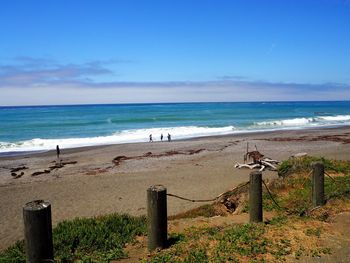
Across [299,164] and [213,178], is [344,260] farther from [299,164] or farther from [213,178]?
[213,178]

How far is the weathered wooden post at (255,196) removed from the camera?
632 cm

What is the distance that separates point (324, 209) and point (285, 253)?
257 centimetres

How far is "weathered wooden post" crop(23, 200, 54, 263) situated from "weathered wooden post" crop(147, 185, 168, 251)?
1558 mm

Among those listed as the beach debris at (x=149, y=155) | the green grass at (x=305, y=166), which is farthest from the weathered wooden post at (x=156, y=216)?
the beach debris at (x=149, y=155)

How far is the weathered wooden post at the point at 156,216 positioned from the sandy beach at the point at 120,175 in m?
5.97

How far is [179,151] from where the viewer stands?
26.3 metres

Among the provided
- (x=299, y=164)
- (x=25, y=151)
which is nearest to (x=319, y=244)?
(x=299, y=164)

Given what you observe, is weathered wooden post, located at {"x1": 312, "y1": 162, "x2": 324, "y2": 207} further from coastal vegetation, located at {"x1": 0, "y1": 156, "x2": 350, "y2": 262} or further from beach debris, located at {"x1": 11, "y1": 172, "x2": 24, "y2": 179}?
beach debris, located at {"x1": 11, "y1": 172, "x2": 24, "y2": 179}

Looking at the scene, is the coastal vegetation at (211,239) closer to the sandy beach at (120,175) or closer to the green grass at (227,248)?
the green grass at (227,248)

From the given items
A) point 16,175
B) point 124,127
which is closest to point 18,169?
point 16,175

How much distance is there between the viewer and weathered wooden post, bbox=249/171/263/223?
20.7 feet

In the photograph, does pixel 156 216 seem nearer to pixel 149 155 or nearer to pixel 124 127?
pixel 149 155

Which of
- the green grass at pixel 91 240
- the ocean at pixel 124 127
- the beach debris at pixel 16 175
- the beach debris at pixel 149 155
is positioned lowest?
the beach debris at pixel 16 175

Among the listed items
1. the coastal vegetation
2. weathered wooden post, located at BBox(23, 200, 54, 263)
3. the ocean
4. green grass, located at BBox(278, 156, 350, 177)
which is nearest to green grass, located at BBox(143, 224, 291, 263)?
the coastal vegetation
